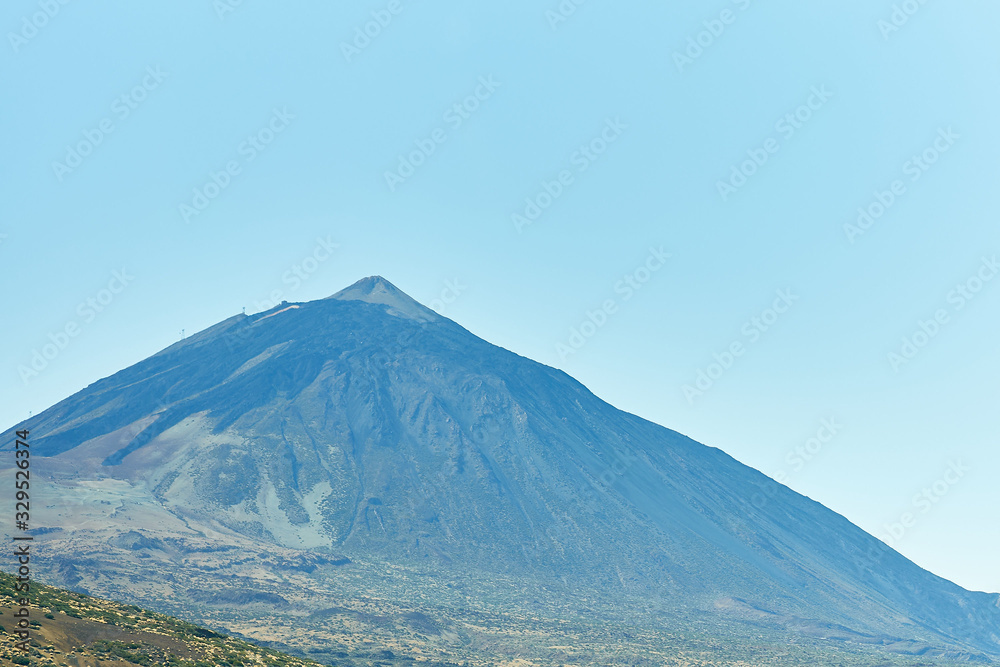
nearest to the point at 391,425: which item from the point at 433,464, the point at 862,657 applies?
the point at 433,464

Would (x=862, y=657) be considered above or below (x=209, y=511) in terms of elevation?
above

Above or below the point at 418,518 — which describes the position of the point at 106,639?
above

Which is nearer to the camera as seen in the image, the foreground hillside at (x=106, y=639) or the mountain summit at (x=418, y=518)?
the foreground hillside at (x=106, y=639)

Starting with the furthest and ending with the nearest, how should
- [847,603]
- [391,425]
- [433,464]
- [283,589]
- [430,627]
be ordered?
[391,425], [433,464], [847,603], [283,589], [430,627]

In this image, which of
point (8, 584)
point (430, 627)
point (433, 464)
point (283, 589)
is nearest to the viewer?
point (8, 584)

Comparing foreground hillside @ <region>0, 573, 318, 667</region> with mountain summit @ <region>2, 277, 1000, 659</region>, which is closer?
foreground hillside @ <region>0, 573, 318, 667</region>

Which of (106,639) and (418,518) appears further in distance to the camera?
(418,518)

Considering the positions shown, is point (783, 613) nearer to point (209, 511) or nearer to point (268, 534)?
point (268, 534)

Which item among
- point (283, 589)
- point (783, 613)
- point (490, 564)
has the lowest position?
point (283, 589)
